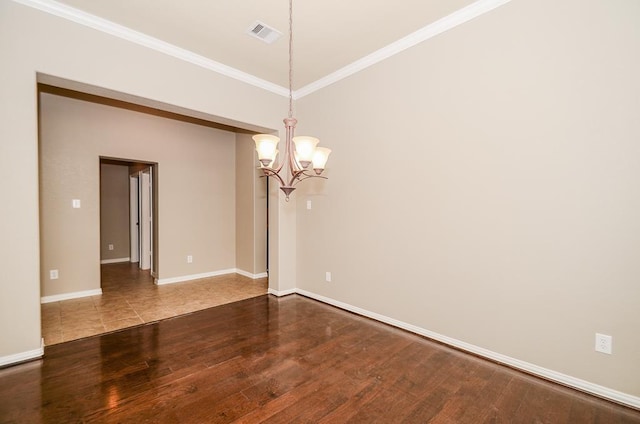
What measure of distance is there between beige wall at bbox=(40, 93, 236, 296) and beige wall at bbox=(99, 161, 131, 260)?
3.20 metres

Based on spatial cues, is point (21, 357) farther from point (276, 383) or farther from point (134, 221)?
point (134, 221)

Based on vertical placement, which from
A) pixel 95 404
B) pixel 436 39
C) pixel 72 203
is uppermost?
pixel 436 39

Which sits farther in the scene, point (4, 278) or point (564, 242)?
point (4, 278)

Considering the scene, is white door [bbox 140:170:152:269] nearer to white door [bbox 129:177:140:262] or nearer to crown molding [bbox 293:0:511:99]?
white door [bbox 129:177:140:262]

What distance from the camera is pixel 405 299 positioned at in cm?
311

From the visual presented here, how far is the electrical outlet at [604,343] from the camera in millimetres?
1993

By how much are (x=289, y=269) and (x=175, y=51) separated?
3.15 metres

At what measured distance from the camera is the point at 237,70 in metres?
3.65

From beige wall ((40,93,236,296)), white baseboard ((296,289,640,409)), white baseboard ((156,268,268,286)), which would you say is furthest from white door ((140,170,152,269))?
white baseboard ((296,289,640,409))

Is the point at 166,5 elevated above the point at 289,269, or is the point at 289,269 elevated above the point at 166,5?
the point at 166,5

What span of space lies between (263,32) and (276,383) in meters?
3.20

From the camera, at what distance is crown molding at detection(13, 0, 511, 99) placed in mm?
2498

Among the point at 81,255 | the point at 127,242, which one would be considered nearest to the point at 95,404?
the point at 81,255

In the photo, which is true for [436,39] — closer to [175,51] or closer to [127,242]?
[175,51]
